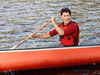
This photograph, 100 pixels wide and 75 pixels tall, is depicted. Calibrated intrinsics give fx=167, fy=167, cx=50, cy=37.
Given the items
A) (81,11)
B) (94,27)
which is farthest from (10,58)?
(81,11)

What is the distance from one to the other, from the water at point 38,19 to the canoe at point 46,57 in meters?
0.65

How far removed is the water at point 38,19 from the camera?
572 cm

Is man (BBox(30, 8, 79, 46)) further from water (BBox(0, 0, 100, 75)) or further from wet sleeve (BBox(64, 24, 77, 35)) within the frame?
water (BBox(0, 0, 100, 75))

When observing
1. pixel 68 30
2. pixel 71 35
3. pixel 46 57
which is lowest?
pixel 46 57

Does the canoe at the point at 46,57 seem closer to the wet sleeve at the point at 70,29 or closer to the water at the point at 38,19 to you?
the wet sleeve at the point at 70,29

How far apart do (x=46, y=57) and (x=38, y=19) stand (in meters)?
4.95

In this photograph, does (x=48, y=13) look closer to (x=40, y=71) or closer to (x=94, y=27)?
(x=94, y=27)

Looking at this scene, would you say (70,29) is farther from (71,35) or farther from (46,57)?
Result: (46,57)

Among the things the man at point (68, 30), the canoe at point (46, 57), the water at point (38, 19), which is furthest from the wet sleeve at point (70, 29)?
the water at point (38, 19)

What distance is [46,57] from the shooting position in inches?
120

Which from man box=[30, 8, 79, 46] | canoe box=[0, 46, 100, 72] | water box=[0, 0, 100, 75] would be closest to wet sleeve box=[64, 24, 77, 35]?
man box=[30, 8, 79, 46]

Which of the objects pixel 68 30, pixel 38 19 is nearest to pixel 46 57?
pixel 68 30

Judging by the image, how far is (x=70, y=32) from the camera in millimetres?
3104

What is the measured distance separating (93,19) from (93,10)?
4.31 feet
